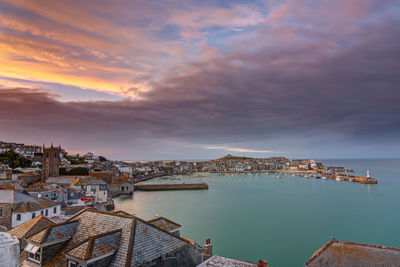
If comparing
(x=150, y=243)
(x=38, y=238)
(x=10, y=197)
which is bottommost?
(x=10, y=197)

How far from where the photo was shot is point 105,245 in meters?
7.30

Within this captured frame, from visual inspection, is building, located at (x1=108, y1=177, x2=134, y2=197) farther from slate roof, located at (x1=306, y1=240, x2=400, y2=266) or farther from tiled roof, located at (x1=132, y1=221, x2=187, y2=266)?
slate roof, located at (x1=306, y1=240, x2=400, y2=266)

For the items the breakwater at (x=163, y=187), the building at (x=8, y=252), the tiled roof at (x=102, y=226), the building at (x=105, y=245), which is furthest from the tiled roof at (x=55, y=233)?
the breakwater at (x=163, y=187)

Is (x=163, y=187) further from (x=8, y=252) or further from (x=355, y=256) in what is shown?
(x=8, y=252)

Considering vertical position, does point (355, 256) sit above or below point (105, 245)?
below

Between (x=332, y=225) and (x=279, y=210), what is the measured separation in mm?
9356

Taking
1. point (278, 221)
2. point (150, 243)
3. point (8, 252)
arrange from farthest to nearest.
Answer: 1. point (278, 221)
2. point (150, 243)
3. point (8, 252)

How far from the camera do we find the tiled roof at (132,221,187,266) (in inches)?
294

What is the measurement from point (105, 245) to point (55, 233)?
2096 millimetres

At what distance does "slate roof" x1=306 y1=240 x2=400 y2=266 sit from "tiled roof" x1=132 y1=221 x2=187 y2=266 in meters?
6.01

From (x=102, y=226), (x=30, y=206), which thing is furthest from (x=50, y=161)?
(x=102, y=226)

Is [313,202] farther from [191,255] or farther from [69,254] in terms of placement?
[69,254]

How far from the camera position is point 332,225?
3209 cm

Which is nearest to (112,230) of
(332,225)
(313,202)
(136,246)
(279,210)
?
(136,246)
